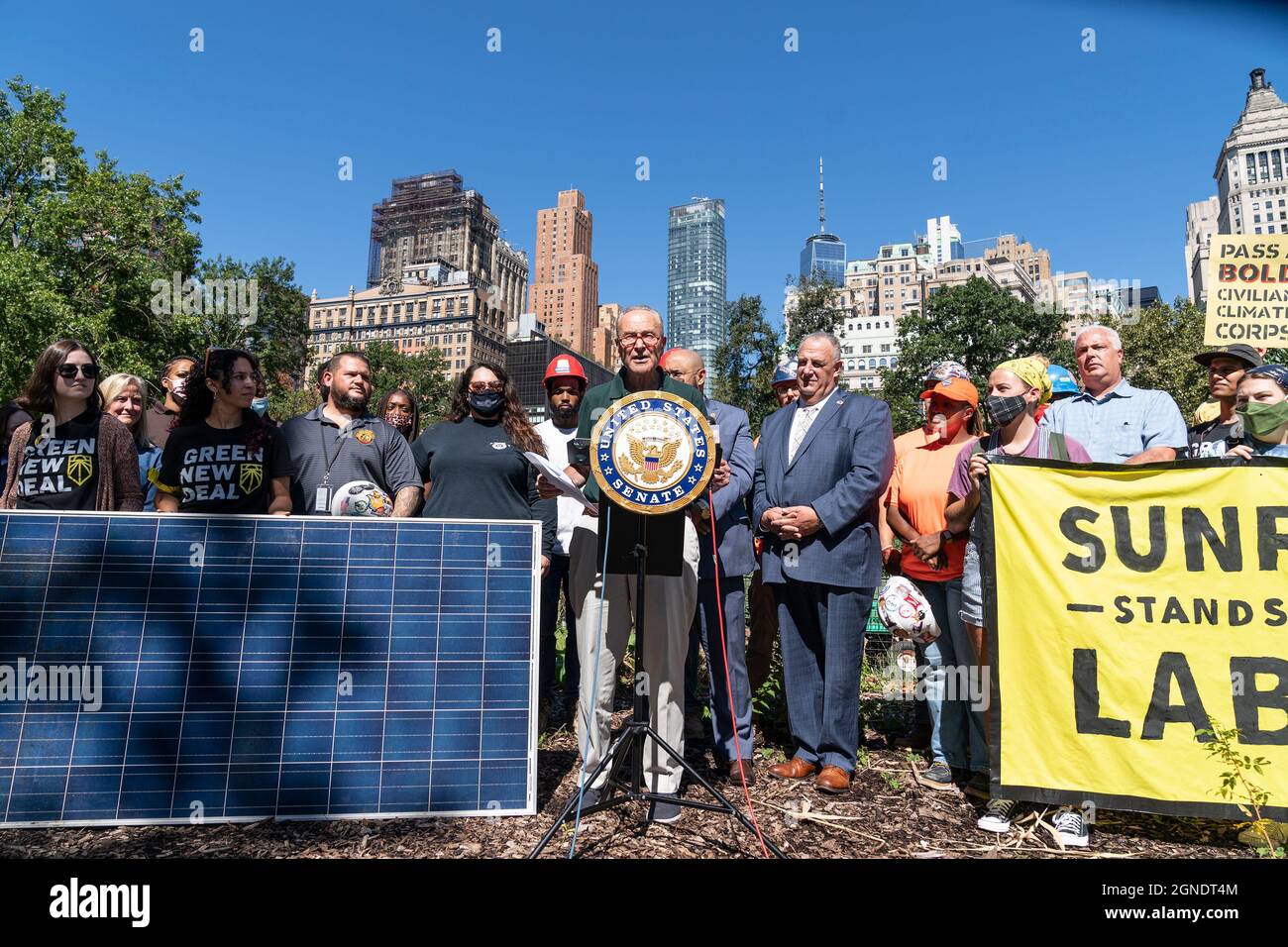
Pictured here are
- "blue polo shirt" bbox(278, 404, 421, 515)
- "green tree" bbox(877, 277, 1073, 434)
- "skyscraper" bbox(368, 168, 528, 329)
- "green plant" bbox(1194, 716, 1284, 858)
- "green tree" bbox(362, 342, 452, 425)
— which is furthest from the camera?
"skyscraper" bbox(368, 168, 528, 329)

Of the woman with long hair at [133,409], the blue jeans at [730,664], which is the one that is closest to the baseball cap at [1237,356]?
the blue jeans at [730,664]

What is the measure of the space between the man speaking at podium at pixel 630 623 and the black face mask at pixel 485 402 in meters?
1.23

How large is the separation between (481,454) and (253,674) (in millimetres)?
1908

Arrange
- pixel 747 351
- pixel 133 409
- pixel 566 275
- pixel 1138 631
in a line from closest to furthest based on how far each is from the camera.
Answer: pixel 1138 631
pixel 133 409
pixel 747 351
pixel 566 275

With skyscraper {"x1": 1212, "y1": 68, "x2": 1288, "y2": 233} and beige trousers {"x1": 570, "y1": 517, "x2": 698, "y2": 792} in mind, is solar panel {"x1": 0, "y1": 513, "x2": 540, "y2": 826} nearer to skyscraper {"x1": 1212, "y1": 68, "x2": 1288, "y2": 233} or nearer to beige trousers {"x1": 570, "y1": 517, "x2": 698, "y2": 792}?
beige trousers {"x1": 570, "y1": 517, "x2": 698, "y2": 792}

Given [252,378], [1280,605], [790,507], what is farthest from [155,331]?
[1280,605]

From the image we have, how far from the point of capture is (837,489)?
4.29 meters

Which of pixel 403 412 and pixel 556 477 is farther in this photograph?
pixel 403 412

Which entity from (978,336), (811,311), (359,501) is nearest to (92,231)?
(359,501)

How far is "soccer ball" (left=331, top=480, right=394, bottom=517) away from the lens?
4340mm

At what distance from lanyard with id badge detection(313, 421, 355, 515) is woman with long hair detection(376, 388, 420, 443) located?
1.63 metres

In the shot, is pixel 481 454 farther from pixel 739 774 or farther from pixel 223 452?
pixel 739 774

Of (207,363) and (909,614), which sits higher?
(207,363)

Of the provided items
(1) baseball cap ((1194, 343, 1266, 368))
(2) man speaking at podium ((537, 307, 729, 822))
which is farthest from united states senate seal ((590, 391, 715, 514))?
(1) baseball cap ((1194, 343, 1266, 368))
